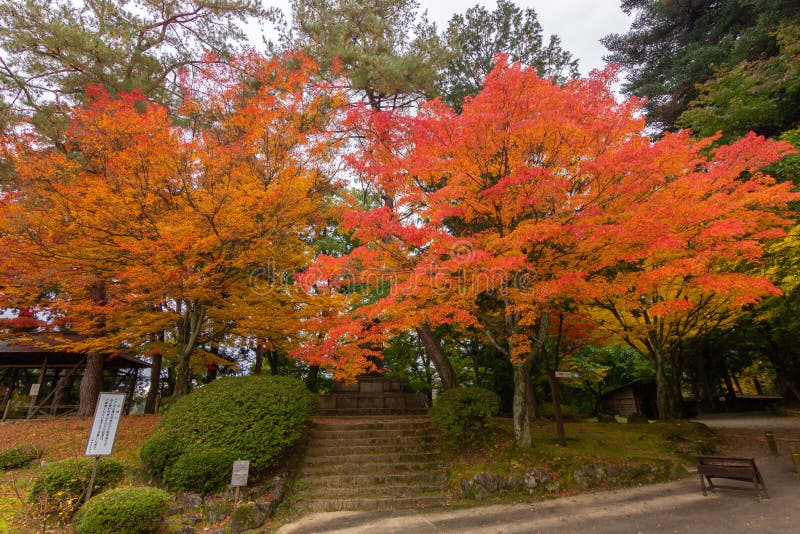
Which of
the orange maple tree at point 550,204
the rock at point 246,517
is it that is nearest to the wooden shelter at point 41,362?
the rock at point 246,517

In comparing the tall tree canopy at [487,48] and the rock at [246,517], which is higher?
the tall tree canopy at [487,48]

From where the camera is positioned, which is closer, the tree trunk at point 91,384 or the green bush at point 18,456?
the green bush at point 18,456

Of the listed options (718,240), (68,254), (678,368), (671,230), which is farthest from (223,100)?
(678,368)

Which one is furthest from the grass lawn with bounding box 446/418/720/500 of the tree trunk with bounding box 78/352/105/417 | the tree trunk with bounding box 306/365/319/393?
the tree trunk with bounding box 78/352/105/417

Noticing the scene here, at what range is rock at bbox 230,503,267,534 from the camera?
651 centimetres

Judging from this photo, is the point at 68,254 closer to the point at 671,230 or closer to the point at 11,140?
the point at 11,140

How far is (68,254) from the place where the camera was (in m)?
8.61

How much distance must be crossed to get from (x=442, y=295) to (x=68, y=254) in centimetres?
866

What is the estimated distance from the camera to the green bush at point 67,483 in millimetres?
6008

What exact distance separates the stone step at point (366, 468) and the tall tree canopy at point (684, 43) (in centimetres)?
1526

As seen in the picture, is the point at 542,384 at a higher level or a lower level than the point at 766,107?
lower

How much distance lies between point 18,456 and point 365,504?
28.0 feet

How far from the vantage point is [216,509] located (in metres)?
6.77

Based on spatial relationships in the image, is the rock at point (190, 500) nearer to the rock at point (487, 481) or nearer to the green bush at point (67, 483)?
the green bush at point (67, 483)
